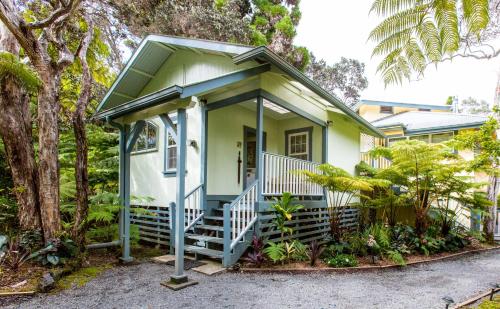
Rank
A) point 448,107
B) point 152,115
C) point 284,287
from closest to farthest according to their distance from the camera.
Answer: point 284,287, point 152,115, point 448,107

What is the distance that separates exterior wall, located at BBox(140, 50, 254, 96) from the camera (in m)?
6.88

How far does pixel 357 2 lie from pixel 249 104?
337cm

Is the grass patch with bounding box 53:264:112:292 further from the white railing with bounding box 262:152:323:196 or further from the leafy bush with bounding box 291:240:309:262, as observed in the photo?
the leafy bush with bounding box 291:240:309:262

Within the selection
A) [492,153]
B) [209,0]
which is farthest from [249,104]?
[209,0]

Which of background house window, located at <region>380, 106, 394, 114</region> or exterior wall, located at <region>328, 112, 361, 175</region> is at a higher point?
background house window, located at <region>380, 106, 394, 114</region>

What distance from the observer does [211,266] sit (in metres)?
5.49

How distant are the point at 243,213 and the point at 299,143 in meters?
4.31

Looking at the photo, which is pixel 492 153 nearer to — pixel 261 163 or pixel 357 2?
pixel 357 2

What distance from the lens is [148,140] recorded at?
8.56 m

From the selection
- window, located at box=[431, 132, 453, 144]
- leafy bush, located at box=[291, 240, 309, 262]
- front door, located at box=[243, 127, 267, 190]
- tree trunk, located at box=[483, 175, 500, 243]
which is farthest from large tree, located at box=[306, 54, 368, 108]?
leafy bush, located at box=[291, 240, 309, 262]

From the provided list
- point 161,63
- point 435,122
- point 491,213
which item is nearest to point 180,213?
point 161,63

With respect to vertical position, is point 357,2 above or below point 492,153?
above

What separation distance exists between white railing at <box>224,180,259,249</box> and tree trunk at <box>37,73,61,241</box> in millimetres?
2920

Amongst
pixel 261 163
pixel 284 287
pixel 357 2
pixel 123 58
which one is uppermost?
pixel 123 58
